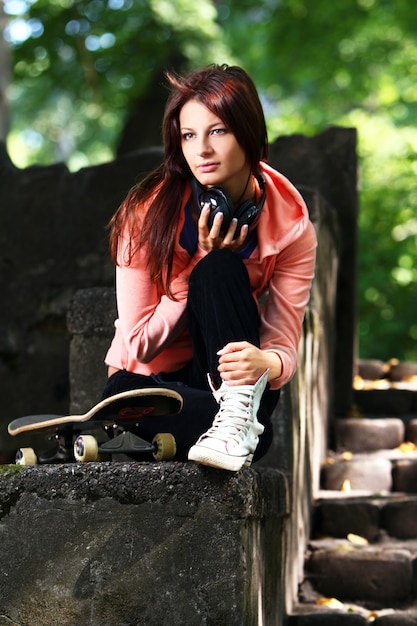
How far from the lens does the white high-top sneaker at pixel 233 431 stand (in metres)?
2.32

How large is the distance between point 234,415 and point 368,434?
10.0ft

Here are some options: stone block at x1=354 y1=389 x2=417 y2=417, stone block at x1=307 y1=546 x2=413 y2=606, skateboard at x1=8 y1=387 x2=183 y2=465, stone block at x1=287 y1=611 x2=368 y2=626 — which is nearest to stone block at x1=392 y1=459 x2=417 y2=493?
stone block at x1=307 y1=546 x2=413 y2=606

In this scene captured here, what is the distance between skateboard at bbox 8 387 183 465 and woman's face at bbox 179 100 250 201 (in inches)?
23.1

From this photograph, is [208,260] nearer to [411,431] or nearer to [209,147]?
[209,147]

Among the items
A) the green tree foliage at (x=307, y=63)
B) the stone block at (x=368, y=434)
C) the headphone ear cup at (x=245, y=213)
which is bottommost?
the stone block at (x=368, y=434)

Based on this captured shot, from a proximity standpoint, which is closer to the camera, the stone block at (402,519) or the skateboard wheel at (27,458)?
the skateboard wheel at (27,458)

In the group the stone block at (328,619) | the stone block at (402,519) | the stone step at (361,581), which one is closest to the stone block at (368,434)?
the stone block at (402,519)

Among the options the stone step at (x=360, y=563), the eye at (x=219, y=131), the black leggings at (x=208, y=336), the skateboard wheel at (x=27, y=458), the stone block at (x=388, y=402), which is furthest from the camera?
the stone block at (x=388, y=402)

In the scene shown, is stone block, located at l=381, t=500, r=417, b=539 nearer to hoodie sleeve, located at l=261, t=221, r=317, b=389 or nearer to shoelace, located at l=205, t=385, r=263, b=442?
hoodie sleeve, located at l=261, t=221, r=317, b=389

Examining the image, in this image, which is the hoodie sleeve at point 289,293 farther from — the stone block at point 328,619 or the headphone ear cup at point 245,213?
the stone block at point 328,619

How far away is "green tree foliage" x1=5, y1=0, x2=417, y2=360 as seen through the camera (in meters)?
9.02

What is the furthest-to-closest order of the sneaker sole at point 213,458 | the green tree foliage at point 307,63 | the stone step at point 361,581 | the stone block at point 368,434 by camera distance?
the green tree foliage at point 307,63
the stone block at point 368,434
the stone step at point 361,581
the sneaker sole at point 213,458

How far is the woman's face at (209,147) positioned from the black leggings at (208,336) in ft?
0.70

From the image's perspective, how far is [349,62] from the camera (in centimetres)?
1391
